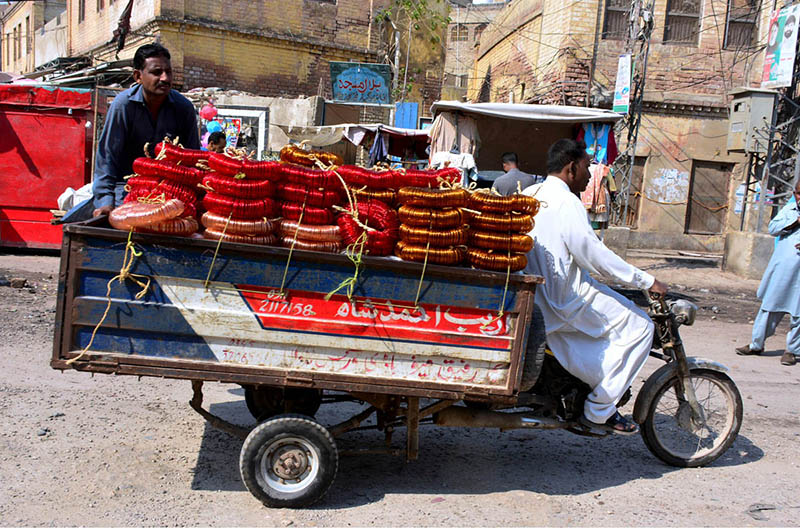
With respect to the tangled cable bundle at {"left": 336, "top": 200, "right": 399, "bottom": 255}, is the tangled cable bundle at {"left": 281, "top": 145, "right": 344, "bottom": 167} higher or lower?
higher

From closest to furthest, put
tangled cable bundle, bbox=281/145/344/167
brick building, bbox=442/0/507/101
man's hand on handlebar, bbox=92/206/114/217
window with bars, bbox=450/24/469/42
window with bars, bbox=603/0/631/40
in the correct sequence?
1. man's hand on handlebar, bbox=92/206/114/217
2. tangled cable bundle, bbox=281/145/344/167
3. window with bars, bbox=603/0/631/40
4. brick building, bbox=442/0/507/101
5. window with bars, bbox=450/24/469/42

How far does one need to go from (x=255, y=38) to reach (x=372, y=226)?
53.5ft

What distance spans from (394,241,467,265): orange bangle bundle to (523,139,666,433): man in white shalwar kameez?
74 cm

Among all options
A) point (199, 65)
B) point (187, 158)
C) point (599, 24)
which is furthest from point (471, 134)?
point (199, 65)

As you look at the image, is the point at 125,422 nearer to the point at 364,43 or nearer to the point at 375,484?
the point at 375,484

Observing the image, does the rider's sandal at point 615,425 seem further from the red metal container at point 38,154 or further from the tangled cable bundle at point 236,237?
the red metal container at point 38,154

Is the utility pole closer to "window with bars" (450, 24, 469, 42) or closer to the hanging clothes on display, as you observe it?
the hanging clothes on display

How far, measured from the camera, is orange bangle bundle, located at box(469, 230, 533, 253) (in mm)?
3166

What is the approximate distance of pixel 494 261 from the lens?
125 inches

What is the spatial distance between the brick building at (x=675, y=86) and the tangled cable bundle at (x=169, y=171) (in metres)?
14.2

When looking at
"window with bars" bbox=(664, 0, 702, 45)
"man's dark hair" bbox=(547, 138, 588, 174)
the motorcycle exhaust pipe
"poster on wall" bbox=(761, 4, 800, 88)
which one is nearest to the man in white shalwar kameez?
"man's dark hair" bbox=(547, 138, 588, 174)

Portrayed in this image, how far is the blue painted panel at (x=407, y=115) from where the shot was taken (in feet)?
53.2

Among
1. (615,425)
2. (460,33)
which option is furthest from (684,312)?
(460,33)

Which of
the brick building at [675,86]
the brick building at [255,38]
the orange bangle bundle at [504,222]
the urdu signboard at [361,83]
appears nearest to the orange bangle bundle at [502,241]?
the orange bangle bundle at [504,222]
